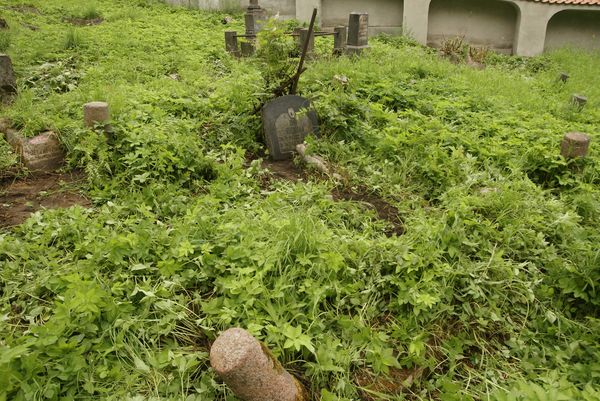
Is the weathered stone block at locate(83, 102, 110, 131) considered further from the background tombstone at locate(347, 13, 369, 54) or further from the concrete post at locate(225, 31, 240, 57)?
the background tombstone at locate(347, 13, 369, 54)

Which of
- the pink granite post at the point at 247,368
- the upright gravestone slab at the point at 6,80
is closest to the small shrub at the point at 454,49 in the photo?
the upright gravestone slab at the point at 6,80

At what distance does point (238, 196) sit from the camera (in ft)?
13.6

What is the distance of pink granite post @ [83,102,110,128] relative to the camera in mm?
4527

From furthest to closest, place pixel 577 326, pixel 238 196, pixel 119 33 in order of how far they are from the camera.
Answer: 1. pixel 119 33
2. pixel 238 196
3. pixel 577 326

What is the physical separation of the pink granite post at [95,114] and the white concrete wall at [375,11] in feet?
40.5

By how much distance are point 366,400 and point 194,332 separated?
3.56 feet

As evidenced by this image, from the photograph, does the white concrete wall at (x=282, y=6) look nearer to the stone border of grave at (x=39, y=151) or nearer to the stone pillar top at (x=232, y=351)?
the stone border of grave at (x=39, y=151)

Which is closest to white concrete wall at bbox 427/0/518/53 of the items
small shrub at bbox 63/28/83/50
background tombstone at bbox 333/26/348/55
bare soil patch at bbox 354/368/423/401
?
background tombstone at bbox 333/26/348/55

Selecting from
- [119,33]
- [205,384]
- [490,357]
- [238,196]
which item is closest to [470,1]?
[119,33]

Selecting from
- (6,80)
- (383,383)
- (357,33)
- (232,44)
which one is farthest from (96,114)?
(357,33)

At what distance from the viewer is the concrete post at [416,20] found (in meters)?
14.6

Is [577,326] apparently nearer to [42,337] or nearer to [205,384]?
[205,384]

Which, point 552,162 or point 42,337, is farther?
point 552,162

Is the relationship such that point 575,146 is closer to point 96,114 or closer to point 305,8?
point 96,114
